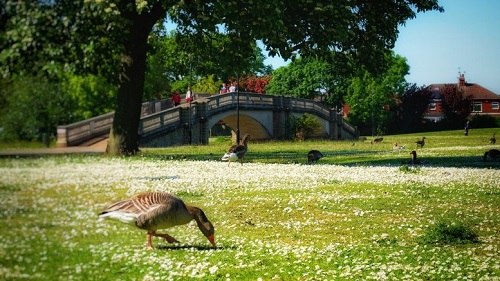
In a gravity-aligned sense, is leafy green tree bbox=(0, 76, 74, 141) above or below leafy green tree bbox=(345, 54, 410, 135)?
below

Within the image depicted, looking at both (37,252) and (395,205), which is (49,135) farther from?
(395,205)

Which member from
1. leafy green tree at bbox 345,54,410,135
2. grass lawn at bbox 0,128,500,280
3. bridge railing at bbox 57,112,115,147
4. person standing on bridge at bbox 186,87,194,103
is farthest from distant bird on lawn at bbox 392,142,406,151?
bridge railing at bbox 57,112,115,147

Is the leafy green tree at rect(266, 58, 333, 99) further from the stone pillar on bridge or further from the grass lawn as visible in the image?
the grass lawn

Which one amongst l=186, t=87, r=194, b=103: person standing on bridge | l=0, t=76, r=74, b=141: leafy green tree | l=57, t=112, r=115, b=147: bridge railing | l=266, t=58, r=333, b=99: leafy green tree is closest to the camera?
Answer: l=0, t=76, r=74, b=141: leafy green tree

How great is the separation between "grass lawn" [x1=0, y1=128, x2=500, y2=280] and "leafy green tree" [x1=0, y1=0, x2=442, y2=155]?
0.32 meters

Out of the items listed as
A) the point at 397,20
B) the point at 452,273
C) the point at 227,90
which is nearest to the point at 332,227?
the point at 452,273

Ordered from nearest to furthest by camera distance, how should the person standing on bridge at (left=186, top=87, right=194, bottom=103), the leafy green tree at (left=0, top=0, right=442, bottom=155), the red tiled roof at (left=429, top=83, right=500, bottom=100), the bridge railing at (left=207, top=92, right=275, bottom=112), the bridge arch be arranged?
the leafy green tree at (left=0, top=0, right=442, bottom=155), the person standing on bridge at (left=186, top=87, right=194, bottom=103), the bridge railing at (left=207, top=92, right=275, bottom=112), the bridge arch, the red tiled roof at (left=429, top=83, right=500, bottom=100)

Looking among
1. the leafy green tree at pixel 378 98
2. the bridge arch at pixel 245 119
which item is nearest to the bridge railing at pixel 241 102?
the bridge arch at pixel 245 119

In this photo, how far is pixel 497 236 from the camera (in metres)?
8.34

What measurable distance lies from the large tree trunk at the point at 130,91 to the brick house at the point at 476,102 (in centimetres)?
511

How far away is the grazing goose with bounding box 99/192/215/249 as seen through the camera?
2.31m

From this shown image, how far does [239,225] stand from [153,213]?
9.45 ft

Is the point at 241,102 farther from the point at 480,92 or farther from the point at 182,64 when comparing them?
the point at 182,64

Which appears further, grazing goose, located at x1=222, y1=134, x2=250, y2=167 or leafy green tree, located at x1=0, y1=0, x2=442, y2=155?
grazing goose, located at x1=222, y1=134, x2=250, y2=167
